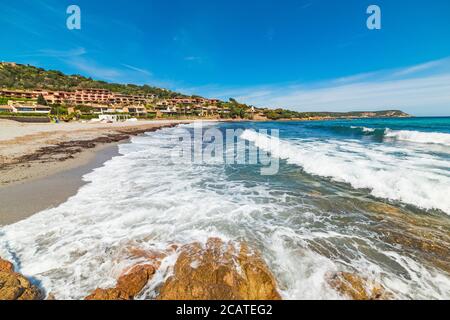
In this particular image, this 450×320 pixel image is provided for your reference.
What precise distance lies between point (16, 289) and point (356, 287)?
199 inches

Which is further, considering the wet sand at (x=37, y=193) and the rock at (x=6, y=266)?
the wet sand at (x=37, y=193)

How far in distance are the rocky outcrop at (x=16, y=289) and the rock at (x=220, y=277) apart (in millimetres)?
1821

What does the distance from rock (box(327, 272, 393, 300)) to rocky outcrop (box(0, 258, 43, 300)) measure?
4545 millimetres

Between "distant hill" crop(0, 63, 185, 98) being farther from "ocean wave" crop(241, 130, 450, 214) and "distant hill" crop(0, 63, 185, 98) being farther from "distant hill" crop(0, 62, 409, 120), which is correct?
"ocean wave" crop(241, 130, 450, 214)

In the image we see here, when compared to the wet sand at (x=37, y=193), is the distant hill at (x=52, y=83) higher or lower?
higher

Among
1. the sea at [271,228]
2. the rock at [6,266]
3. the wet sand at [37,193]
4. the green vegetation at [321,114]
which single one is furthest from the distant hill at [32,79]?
the rock at [6,266]

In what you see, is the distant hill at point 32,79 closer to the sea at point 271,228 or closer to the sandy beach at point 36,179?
the sandy beach at point 36,179

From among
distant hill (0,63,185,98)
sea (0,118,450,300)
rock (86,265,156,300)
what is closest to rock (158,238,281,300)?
sea (0,118,450,300)

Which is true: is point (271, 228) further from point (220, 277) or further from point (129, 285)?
point (129, 285)

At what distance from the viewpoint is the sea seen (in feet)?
11.5

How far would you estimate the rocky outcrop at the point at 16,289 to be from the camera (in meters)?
2.74

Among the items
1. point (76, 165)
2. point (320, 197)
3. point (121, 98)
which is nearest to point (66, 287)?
point (320, 197)

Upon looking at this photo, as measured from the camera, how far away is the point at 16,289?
284cm
